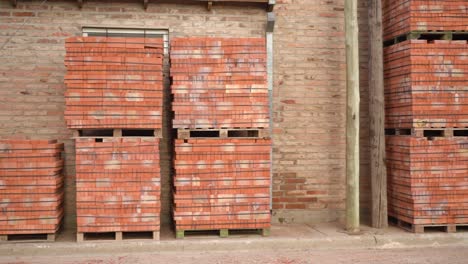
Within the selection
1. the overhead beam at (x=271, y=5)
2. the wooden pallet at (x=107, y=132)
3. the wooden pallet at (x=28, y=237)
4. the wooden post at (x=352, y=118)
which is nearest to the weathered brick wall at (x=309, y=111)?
the overhead beam at (x=271, y=5)

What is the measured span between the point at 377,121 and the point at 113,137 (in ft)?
16.0

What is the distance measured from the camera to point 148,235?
25.1ft

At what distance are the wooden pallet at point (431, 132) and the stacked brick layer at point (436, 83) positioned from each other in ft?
0.25

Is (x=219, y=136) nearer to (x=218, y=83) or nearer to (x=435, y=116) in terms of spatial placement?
(x=218, y=83)

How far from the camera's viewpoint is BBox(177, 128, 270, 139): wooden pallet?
Answer: 752 cm

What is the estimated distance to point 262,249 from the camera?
7.38 meters

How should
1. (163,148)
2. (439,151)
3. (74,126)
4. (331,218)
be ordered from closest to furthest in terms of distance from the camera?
(74,126)
(439,151)
(163,148)
(331,218)

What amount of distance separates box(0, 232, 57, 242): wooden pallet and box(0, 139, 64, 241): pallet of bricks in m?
0.01

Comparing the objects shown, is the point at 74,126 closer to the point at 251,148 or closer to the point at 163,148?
the point at 163,148

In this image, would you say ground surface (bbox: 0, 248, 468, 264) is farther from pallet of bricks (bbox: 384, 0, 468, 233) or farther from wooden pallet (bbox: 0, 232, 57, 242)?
pallet of bricks (bbox: 384, 0, 468, 233)

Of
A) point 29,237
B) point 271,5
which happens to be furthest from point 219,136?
point 29,237

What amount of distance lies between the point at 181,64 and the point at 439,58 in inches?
Answer: 182

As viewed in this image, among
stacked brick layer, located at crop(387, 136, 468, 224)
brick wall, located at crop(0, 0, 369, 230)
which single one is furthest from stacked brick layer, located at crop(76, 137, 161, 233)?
stacked brick layer, located at crop(387, 136, 468, 224)

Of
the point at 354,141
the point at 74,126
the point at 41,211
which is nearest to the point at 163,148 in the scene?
the point at 74,126
